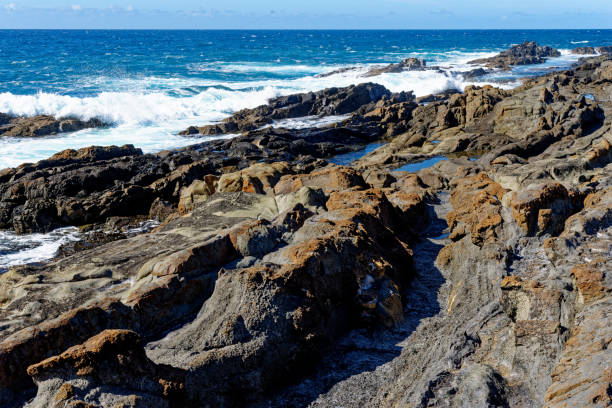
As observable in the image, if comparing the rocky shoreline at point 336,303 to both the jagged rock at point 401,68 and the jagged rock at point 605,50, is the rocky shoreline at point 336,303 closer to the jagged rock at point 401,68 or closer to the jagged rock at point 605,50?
the jagged rock at point 401,68

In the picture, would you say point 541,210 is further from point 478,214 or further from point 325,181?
point 325,181

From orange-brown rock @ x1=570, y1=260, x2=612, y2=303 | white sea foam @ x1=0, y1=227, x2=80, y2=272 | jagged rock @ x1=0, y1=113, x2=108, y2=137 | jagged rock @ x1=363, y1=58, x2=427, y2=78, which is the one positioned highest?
jagged rock @ x1=363, y1=58, x2=427, y2=78

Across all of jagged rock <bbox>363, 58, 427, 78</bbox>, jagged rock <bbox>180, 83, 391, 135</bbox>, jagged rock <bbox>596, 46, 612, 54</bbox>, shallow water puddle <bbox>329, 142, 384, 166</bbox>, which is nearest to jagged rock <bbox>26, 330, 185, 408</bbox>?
shallow water puddle <bbox>329, 142, 384, 166</bbox>

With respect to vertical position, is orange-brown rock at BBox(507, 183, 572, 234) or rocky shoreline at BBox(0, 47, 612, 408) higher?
orange-brown rock at BBox(507, 183, 572, 234)

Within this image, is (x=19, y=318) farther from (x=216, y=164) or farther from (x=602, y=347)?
(x=216, y=164)

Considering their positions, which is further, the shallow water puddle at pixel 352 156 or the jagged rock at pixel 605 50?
the jagged rock at pixel 605 50

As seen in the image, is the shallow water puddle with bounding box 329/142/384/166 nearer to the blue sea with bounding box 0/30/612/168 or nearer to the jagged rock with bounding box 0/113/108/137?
the blue sea with bounding box 0/30/612/168

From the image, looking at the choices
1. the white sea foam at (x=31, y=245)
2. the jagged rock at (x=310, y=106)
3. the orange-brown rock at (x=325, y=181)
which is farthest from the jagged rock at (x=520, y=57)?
the white sea foam at (x=31, y=245)

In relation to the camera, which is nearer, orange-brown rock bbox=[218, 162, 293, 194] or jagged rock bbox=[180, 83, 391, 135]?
orange-brown rock bbox=[218, 162, 293, 194]

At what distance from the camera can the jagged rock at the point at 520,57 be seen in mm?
69812

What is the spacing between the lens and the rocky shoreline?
581 cm

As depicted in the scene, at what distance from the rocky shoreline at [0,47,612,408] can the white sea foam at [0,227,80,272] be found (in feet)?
18.6

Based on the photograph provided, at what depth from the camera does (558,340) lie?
19.7 feet

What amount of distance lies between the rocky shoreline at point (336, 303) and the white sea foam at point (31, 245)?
568 cm
